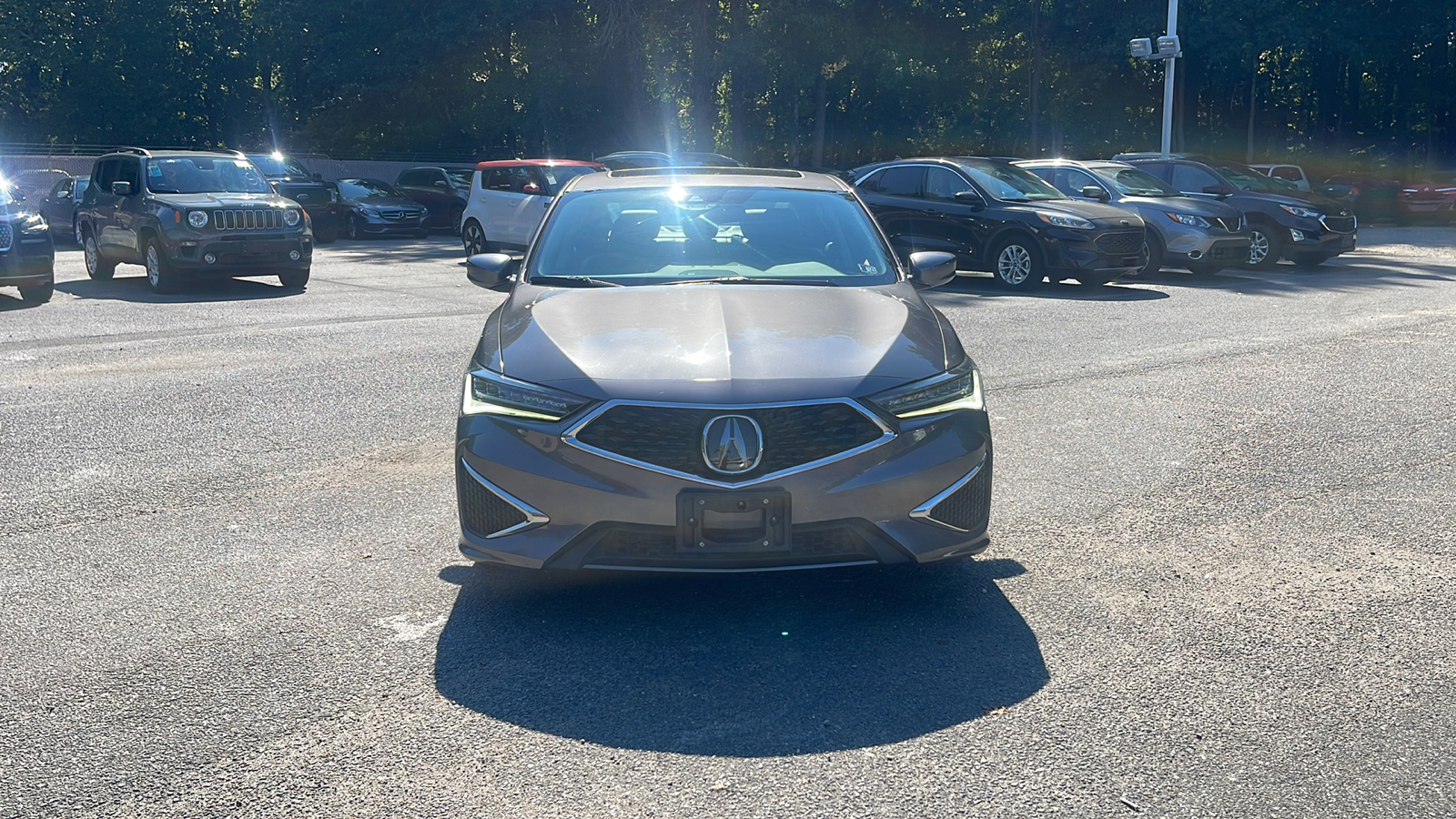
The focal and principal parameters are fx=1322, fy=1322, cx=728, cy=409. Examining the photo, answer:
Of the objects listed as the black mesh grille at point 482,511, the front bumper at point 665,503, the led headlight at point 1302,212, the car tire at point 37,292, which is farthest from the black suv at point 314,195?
the front bumper at point 665,503

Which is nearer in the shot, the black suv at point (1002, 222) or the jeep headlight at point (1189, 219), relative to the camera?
the black suv at point (1002, 222)

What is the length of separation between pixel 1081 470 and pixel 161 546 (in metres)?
4.25

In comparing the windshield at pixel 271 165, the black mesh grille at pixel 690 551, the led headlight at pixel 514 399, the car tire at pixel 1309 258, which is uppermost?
the windshield at pixel 271 165

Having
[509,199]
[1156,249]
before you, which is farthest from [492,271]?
[509,199]

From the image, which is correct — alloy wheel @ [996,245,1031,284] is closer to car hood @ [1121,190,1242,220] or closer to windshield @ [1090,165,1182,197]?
car hood @ [1121,190,1242,220]

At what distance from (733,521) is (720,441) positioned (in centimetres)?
26

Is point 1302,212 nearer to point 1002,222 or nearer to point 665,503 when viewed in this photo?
point 1002,222

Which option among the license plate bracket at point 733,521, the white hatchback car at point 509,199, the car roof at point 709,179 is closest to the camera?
the license plate bracket at point 733,521

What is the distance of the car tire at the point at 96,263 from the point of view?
1684 centimetres

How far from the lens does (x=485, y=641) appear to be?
4262mm

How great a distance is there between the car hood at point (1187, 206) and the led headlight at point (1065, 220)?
2.64 metres

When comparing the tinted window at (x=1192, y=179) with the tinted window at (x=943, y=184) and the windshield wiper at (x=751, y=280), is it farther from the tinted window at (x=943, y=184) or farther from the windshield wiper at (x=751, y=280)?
the windshield wiper at (x=751, y=280)

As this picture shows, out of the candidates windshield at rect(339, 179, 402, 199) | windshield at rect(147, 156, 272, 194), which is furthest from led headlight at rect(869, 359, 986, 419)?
windshield at rect(339, 179, 402, 199)

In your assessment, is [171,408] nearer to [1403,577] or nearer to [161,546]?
A: [161,546]
